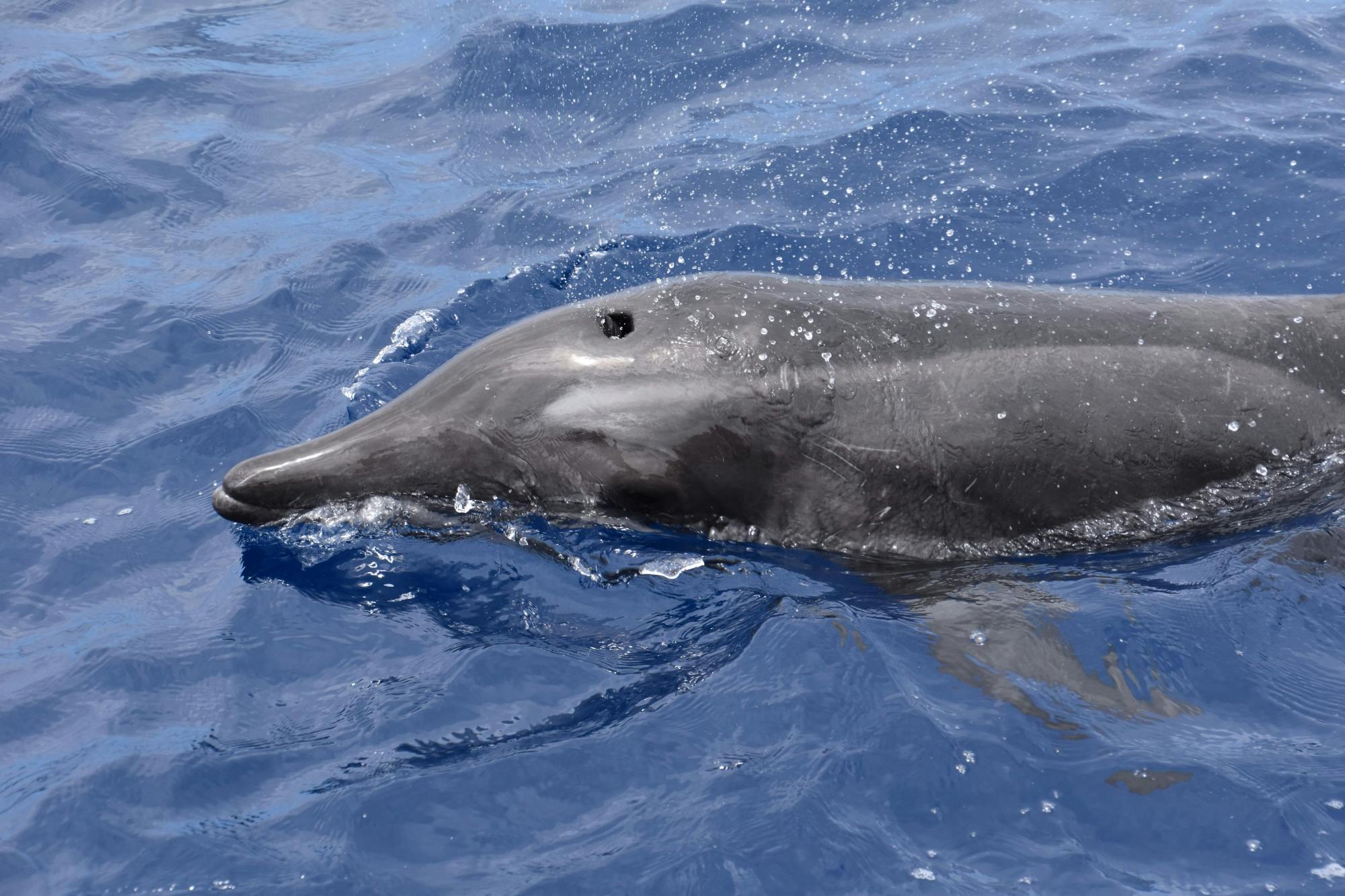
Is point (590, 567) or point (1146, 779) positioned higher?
point (590, 567)

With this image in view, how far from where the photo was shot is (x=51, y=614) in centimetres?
722

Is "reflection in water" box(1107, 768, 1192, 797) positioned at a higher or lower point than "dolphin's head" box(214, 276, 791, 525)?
lower

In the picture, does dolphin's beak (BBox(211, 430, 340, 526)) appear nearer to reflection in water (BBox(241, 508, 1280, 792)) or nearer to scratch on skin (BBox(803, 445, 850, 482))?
reflection in water (BBox(241, 508, 1280, 792))

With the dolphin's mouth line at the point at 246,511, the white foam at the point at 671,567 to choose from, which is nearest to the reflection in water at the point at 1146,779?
the white foam at the point at 671,567

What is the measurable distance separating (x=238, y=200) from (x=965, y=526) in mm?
8521

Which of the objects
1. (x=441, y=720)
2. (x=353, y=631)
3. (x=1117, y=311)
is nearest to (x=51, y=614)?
(x=353, y=631)

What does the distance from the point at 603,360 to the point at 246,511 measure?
206 centimetres

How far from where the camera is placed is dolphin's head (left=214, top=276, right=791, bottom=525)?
6.50 m

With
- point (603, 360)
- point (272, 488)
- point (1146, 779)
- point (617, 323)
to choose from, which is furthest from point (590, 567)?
point (1146, 779)

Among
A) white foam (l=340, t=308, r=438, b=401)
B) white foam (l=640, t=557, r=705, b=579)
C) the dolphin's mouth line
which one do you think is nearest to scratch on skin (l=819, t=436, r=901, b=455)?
white foam (l=640, t=557, r=705, b=579)

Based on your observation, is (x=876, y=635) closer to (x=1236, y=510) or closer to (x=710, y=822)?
(x=710, y=822)

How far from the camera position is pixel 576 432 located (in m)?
6.57

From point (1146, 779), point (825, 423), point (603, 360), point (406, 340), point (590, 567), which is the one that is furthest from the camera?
point (406, 340)

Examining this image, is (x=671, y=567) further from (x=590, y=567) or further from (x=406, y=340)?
(x=406, y=340)
